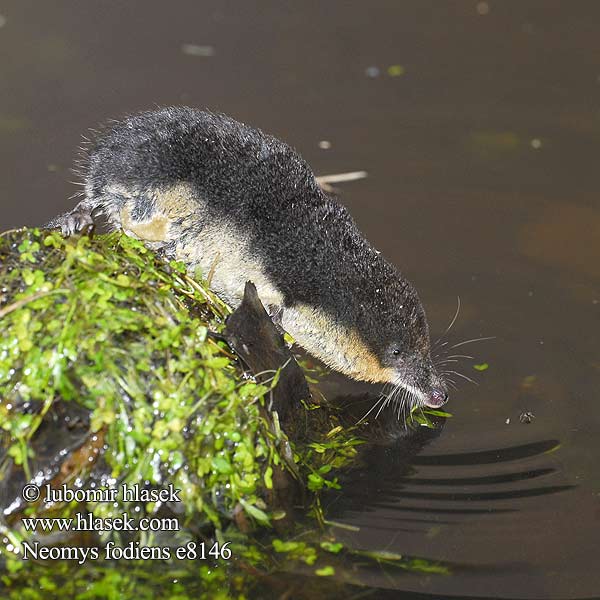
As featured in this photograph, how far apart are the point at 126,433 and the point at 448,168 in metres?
3.87

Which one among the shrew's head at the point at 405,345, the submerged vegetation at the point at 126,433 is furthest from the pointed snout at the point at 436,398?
the submerged vegetation at the point at 126,433

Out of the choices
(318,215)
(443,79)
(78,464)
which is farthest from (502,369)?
(443,79)

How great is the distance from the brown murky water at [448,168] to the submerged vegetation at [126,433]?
0.51 meters

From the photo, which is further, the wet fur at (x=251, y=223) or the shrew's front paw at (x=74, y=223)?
the wet fur at (x=251, y=223)

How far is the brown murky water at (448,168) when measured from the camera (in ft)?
14.6

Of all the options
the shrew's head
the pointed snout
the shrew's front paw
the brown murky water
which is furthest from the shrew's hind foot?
the pointed snout

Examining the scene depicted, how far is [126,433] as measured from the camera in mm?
3959

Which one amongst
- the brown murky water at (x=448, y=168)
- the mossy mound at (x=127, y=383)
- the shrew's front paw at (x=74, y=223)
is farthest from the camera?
the shrew's front paw at (x=74, y=223)

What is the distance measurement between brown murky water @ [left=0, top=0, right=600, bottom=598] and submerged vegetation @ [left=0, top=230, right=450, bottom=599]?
1.69ft

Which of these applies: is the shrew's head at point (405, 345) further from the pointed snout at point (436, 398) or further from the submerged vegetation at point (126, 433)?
the submerged vegetation at point (126, 433)

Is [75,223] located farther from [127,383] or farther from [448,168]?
[448,168]

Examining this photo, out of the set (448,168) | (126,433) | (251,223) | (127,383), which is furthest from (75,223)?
(448,168)

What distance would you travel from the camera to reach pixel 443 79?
26.6 ft

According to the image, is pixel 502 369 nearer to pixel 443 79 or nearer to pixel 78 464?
pixel 78 464
